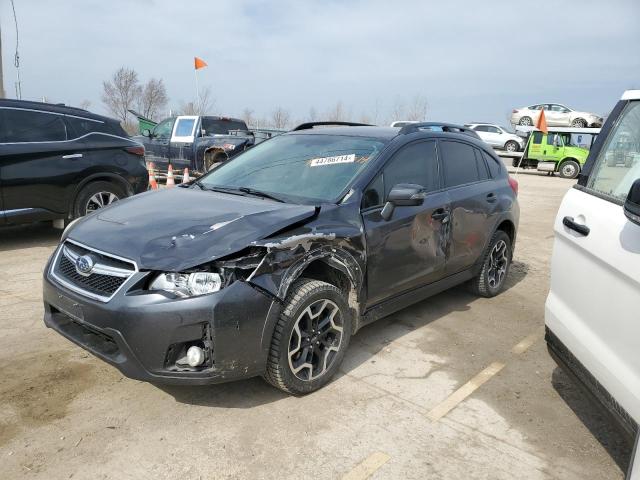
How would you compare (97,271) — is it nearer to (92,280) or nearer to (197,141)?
(92,280)

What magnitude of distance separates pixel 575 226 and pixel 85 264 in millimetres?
2779

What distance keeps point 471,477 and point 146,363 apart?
178cm

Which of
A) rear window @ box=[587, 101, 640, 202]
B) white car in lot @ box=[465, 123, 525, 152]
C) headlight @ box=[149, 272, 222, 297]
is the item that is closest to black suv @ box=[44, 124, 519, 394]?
headlight @ box=[149, 272, 222, 297]

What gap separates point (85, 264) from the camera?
3.02 metres

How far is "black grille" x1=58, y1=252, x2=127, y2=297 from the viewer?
113 inches

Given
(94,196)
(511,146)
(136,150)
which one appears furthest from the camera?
(511,146)

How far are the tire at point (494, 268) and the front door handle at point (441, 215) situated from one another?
104 cm

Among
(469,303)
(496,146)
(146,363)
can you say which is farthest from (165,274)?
(496,146)

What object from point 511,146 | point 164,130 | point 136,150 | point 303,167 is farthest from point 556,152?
point 303,167

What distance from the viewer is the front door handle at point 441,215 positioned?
4.22 meters

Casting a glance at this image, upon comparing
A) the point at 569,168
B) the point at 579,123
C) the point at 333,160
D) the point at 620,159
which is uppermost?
the point at 579,123

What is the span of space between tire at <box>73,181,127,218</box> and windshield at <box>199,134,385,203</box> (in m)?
3.19

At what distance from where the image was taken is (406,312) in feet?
16.1

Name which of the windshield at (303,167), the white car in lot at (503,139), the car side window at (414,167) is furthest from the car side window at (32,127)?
the white car in lot at (503,139)
